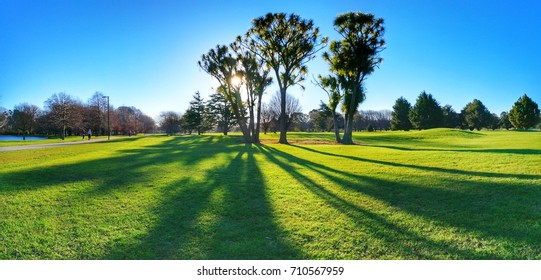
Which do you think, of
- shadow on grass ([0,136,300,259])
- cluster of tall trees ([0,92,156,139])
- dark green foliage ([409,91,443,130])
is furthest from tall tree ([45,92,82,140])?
dark green foliage ([409,91,443,130])

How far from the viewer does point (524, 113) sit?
25.7 feet

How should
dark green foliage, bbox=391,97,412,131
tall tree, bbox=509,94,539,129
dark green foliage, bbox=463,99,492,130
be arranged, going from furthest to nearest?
dark green foliage, bbox=391,97,412,131 < dark green foliage, bbox=463,99,492,130 < tall tree, bbox=509,94,539,129

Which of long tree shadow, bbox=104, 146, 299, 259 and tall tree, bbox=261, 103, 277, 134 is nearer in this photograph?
long tree shadow, bbox=104, 146, 299, 259

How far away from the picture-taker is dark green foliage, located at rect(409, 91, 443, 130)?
36153 mm

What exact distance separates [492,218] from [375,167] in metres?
4.74

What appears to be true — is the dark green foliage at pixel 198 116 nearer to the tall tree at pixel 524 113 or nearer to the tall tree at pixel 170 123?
the tall tree at pixel 170 123

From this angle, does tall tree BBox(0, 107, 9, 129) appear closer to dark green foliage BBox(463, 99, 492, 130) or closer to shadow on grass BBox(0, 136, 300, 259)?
shadow on grass BBox(0, 136, 300, 259)

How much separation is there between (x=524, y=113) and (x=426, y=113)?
1300 inches

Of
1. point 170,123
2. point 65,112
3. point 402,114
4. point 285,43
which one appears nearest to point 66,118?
point 65,112

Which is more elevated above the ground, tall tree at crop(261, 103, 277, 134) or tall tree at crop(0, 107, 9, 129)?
tall tree at crop(261, 103, 277, 134)

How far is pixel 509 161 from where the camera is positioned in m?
8.16

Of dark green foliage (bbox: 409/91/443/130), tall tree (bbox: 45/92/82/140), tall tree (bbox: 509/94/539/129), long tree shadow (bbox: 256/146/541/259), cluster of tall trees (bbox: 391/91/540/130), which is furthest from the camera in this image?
dark green foliage (bbox: 409/91/443/130)

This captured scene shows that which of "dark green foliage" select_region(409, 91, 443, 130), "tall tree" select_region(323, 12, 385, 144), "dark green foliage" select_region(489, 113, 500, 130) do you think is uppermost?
"tall tree" select_region(323, 12, 385, 144)
